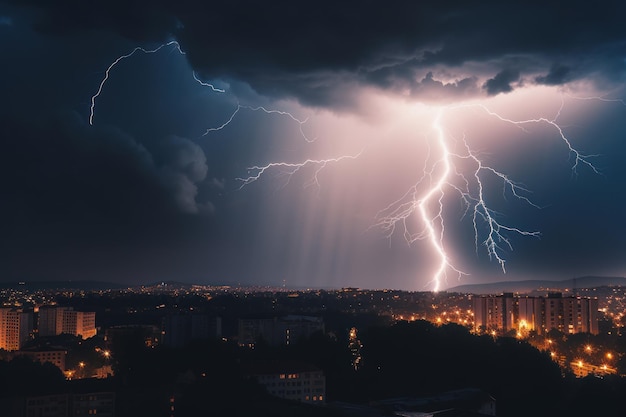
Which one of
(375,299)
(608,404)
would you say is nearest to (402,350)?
(608,404)

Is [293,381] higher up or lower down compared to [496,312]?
lower down

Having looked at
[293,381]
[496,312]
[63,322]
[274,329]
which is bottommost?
[293,381]

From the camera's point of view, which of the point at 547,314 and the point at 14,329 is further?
the point at 14,329

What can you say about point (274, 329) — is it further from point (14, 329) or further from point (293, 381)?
point (14, 329)

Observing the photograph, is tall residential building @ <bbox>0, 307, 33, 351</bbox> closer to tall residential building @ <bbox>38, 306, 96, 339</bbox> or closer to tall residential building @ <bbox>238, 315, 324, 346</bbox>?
tall residential building @ <bbox>38, 306, 96, 339</bbox>

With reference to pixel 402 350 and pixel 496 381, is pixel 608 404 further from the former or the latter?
pixel 402 350

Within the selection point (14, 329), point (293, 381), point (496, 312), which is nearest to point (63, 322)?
point (14, 329)

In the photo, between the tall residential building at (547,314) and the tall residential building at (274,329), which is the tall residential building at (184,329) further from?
the tall residential building at (547,314)

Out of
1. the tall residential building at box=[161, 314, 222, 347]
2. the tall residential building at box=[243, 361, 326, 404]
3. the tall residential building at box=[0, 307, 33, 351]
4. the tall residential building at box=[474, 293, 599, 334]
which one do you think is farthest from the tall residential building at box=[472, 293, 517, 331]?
the tall residential building at box=[0, 307, 33, 351]
